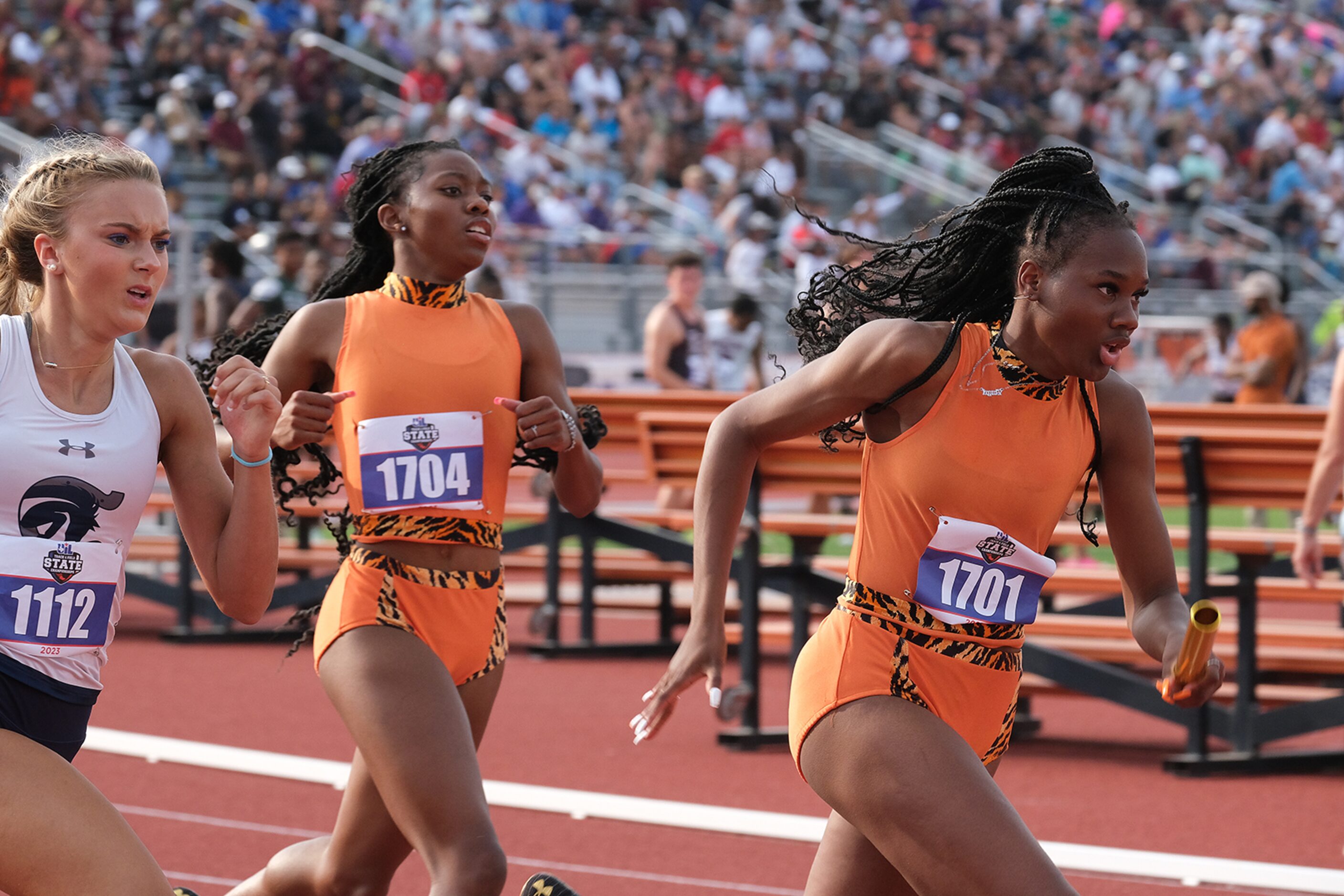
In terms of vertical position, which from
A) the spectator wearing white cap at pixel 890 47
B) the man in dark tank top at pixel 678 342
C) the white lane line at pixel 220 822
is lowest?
the white lane line at pixel 220 822

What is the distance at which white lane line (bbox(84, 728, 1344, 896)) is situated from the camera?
5.48m

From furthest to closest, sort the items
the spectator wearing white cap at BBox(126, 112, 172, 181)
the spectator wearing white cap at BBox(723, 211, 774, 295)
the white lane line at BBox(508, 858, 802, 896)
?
the spectator wearing white cap at BBox(126, 112, 172, 181) < the spectator wearing white cap at BBox(723, 211, 774, 295) < the white lane line at BBox(508, 858, 802, 896)

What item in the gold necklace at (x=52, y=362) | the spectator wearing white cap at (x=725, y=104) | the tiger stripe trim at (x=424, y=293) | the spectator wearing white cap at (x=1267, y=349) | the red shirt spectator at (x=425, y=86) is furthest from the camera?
the spectator wearing white cap at (x=725, y=104)

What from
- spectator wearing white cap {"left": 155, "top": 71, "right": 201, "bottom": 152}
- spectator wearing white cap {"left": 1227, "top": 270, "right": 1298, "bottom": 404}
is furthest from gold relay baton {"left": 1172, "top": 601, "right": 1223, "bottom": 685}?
spectator wearing white cap {"left": 155, "top": 71, "right": 201, "bottom": 152}

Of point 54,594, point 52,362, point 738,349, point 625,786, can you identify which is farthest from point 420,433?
point 738,349

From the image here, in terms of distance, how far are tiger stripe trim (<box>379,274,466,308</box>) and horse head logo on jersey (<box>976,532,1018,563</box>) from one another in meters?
1.69

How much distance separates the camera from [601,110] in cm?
2258

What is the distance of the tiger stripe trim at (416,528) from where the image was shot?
4.20 m

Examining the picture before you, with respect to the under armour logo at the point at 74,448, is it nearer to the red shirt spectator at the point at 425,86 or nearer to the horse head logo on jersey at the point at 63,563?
the horse head logo on jersey at the point at 63,563

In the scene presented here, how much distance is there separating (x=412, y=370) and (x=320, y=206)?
517 inches

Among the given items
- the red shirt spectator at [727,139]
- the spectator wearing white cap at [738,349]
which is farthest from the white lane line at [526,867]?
the red shirt spectator at [727,139]

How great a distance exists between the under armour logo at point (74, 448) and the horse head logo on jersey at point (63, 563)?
0.16 metres

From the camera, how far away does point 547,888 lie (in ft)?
12.7

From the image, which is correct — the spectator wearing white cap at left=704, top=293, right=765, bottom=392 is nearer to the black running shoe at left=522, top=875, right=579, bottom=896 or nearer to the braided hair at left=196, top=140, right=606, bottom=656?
the braided hair at left=196, top=140, right=606, bottom=656
